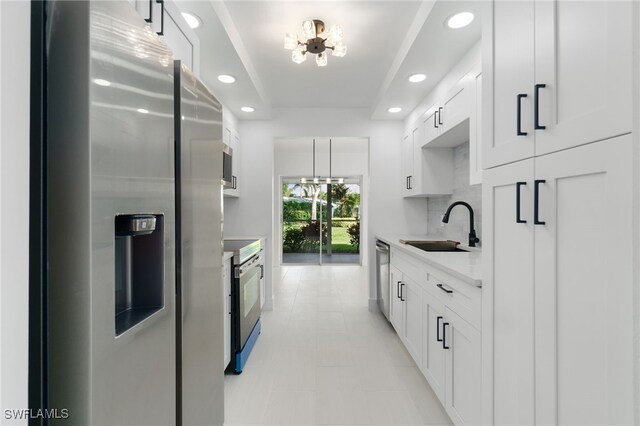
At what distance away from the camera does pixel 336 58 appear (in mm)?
2725

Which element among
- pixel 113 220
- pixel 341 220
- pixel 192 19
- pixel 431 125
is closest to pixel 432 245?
pixel 431 125

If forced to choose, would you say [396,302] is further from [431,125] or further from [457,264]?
[431,125]

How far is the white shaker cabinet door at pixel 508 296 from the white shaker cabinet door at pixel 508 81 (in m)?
0.08

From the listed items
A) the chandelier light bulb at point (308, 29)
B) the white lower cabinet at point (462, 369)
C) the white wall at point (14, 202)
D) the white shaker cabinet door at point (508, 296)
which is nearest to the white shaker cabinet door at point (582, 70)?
the white shaker cabinet door at point (508, 296)

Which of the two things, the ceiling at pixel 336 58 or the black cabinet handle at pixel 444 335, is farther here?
the ceiling at pixel 336 58

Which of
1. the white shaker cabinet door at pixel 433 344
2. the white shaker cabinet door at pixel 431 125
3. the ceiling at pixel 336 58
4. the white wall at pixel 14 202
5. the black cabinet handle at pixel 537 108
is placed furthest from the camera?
the white shaker cabinet door at pixel 431 125

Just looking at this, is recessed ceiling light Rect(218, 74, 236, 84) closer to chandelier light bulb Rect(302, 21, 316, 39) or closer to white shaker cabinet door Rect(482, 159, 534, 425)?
chandelier light bulb Rect(302, 21, 316, 39)

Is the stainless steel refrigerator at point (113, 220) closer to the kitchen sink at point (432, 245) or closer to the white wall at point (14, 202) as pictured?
the white wall at point (14, 202)

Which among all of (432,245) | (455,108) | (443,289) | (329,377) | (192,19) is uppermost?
(192,19)

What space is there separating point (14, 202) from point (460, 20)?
2.26m

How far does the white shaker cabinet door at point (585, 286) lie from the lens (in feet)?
2.23

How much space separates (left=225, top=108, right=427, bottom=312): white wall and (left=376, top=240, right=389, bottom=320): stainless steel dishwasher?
1.00 ft

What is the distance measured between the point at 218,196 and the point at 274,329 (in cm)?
225

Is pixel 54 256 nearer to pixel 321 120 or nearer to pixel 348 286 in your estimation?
pixel 321 120
